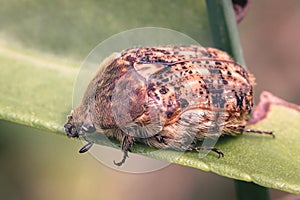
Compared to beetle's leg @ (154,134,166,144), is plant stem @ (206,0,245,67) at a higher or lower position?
higher

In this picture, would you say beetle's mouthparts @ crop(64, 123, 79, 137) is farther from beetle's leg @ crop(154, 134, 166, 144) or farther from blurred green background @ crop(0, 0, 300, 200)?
blurred green background @ crop(0, 0, 300, 200)

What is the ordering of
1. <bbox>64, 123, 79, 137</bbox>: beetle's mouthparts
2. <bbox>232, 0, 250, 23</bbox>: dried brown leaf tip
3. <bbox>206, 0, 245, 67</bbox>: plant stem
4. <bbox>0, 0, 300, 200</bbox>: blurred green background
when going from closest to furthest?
<bbox>64, 123, 79, 137</bbox>: beetle's mouthparts
<bbox>206, 0, 245, 67</bbox>: plant stem
<bbox>232, 0, 250, 23</bbox>: dried brown leaf tip
<bbox>0, 0, 300, 200</bbox>: blurred green background

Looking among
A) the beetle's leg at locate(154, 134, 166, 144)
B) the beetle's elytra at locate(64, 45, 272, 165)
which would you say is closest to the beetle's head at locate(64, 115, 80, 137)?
the beetle's elytra at locate(64, 45, 272, 165)

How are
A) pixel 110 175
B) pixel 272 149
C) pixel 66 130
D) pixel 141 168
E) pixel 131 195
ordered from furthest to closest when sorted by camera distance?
pixel 131 195, pixel 110 175, pixel 141 168, pixel 272 149, pixel 66 130

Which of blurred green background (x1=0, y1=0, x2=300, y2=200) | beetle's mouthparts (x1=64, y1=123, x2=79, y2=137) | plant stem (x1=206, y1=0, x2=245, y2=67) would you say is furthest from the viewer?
blurred green background (x1=0, y1=0, x2=300, y2=200)

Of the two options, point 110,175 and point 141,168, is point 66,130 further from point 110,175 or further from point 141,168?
point 110,175

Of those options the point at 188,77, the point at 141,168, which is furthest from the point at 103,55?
the point at 141,168

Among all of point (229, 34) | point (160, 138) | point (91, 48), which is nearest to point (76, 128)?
point (160, 138)

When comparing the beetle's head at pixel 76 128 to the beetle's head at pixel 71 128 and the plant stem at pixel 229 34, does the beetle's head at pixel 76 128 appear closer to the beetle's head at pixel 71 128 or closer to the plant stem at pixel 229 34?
the beetle's head at pixel 71 128
